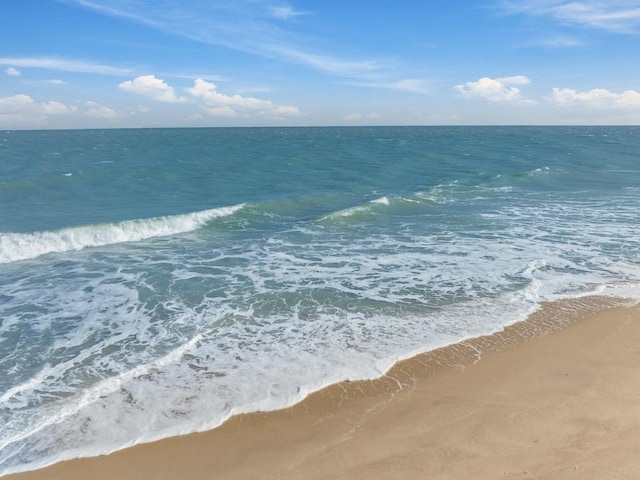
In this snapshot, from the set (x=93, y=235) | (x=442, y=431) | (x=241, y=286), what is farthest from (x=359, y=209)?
(x=442, y=431)

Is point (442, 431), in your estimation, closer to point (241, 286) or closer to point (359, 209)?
point (241, 286)

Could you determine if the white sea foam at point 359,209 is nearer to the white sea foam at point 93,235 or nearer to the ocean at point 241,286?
the ocean at point 241,286

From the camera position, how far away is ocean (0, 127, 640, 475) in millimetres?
7730

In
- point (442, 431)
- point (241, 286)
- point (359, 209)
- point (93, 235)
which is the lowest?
point (442, 431)

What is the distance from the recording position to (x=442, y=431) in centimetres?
675

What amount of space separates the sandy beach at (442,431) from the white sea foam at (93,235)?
486 inches

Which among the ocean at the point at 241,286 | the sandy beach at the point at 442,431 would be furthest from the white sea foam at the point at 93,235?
the sandy beach at the point at 442,431

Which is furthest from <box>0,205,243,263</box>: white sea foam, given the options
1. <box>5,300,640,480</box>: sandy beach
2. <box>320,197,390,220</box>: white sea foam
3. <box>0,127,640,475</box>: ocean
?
<box>5,300,640,480</box>: sandy beach

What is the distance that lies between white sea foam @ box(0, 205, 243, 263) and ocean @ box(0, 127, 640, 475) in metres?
0.08

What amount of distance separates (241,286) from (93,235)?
8.36 metres

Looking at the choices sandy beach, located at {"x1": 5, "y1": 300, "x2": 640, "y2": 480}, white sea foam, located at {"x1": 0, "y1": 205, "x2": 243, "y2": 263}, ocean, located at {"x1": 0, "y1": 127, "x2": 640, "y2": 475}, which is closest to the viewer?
sandy beach, located at {"x1": 5, "y1": 300, "x2": 640, "y2": 480}

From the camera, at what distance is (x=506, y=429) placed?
6.74 meters

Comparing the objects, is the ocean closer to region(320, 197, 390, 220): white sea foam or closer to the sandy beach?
region(320, 197, 390, 220): white sea foam

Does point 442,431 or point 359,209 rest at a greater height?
point 359,209
